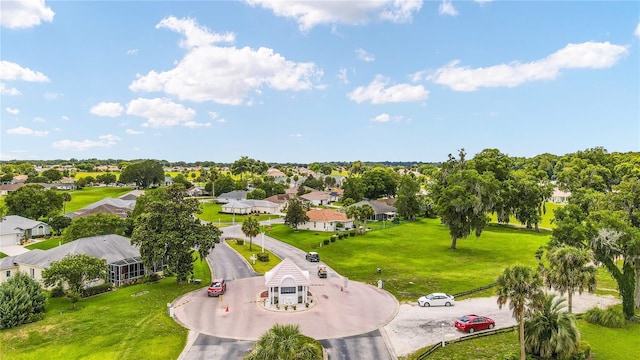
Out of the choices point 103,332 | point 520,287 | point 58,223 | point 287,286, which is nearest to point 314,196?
point 58,223

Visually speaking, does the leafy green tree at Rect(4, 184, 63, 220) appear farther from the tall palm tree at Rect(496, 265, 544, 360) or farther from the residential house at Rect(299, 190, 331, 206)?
the tall palm tree at Rect(496, 265, 544, 360)

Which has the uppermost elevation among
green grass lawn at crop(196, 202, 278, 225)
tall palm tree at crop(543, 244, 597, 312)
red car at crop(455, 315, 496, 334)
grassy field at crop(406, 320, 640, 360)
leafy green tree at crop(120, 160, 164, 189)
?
leafy green tree at crop(120, 160, 164, 189)

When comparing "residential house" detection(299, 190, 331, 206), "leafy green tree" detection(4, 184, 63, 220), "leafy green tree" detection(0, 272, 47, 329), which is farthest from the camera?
"residential house" detection(299, 190, 331, 206)

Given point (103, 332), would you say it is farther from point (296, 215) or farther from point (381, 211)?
point (381, 211)

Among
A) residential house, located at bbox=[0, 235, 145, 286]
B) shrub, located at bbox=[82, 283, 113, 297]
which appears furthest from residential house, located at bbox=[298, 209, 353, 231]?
shrub, located at bbox=[82, 283, 113, 297]

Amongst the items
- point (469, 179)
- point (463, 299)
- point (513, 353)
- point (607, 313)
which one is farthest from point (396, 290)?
point (469, 179)

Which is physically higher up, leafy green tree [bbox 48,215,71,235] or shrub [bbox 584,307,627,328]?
leafy green tree [bbox 48,215,71,235]

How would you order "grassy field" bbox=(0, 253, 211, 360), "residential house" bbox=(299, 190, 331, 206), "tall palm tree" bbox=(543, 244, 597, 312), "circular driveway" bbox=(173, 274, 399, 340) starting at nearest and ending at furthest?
"grassy field" bbox=(0, 253, 211, 360) → "tall palm tree" bbox=(543, 244, 597, 312) → "circular driveway" bbox=(173, 274, 399, 340) → "residential house" bbox=(299, 190, 331, 206)
